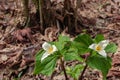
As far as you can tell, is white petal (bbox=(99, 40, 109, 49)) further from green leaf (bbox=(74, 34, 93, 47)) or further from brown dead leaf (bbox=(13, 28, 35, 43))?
brown dead leaf (bbox=(13, 28, 35, 43))

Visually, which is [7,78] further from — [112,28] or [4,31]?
[112,28]

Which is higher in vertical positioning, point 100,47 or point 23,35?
point 100,47

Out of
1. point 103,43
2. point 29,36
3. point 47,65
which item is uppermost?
point 103,43

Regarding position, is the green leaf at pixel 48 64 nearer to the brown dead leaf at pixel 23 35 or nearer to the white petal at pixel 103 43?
the white petal at pixel 103 43

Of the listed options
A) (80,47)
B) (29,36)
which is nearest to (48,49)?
(80,47)

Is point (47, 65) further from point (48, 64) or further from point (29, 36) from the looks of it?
point (29, 36)

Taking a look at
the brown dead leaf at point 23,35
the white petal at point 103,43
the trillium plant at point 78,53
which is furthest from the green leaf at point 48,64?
the brown dead leaf at point 23,35

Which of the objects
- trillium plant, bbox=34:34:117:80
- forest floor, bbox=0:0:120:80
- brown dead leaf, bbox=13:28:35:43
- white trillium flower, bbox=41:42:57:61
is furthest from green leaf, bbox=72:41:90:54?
brown dead leaf, bbox=13:28:35:43

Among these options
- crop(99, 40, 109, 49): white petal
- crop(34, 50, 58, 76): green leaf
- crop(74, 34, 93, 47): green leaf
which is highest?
crop(74, 34, 93, 47): green leaf

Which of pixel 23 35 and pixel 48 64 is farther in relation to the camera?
pixel 23 35
